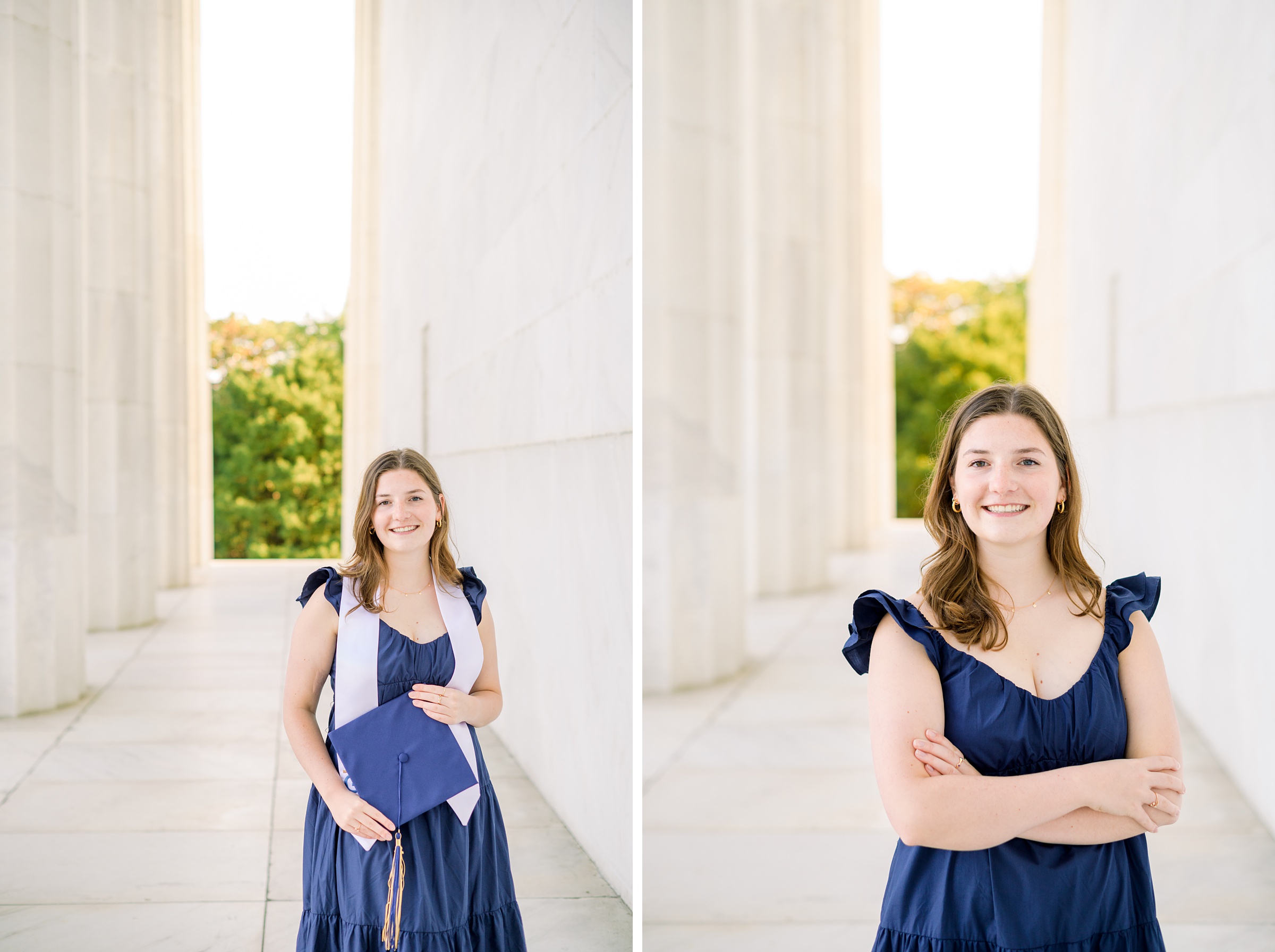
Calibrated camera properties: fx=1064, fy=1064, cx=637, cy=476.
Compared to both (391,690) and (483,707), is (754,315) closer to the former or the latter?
(483,707)

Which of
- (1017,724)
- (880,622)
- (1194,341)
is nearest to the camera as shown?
(1017,724)

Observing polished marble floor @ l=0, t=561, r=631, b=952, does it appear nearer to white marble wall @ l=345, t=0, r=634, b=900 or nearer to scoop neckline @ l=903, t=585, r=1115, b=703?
white marble wall @ l=345, t=0, r=634, b=900

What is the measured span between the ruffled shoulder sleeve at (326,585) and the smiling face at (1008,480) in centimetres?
202

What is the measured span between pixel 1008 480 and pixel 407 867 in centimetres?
235

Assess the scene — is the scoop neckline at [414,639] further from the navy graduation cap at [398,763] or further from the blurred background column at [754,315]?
the blurred background column at [754,315]

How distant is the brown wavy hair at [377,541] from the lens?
3.56m

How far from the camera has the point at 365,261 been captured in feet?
19.6

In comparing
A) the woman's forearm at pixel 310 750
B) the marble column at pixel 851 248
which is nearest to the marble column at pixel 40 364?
the woman's forearm at pixel 310 750

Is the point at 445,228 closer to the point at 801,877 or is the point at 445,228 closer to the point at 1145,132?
the point at 801,877

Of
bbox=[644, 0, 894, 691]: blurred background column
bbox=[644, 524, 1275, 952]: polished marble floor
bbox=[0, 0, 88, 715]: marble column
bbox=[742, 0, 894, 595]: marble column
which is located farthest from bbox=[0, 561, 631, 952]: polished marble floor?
bbox=[742, 0, 894, 595]: marble column

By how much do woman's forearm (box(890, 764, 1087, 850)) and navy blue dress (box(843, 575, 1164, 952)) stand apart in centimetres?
12

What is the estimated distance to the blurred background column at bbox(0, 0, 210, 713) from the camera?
4.86m

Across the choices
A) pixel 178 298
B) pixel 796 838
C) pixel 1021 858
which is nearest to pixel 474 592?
pixel 1021 858

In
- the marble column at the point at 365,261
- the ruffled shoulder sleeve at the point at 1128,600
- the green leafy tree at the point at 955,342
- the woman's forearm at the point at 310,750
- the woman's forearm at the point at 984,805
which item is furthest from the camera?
the green leafy tree at the point at 955,342
